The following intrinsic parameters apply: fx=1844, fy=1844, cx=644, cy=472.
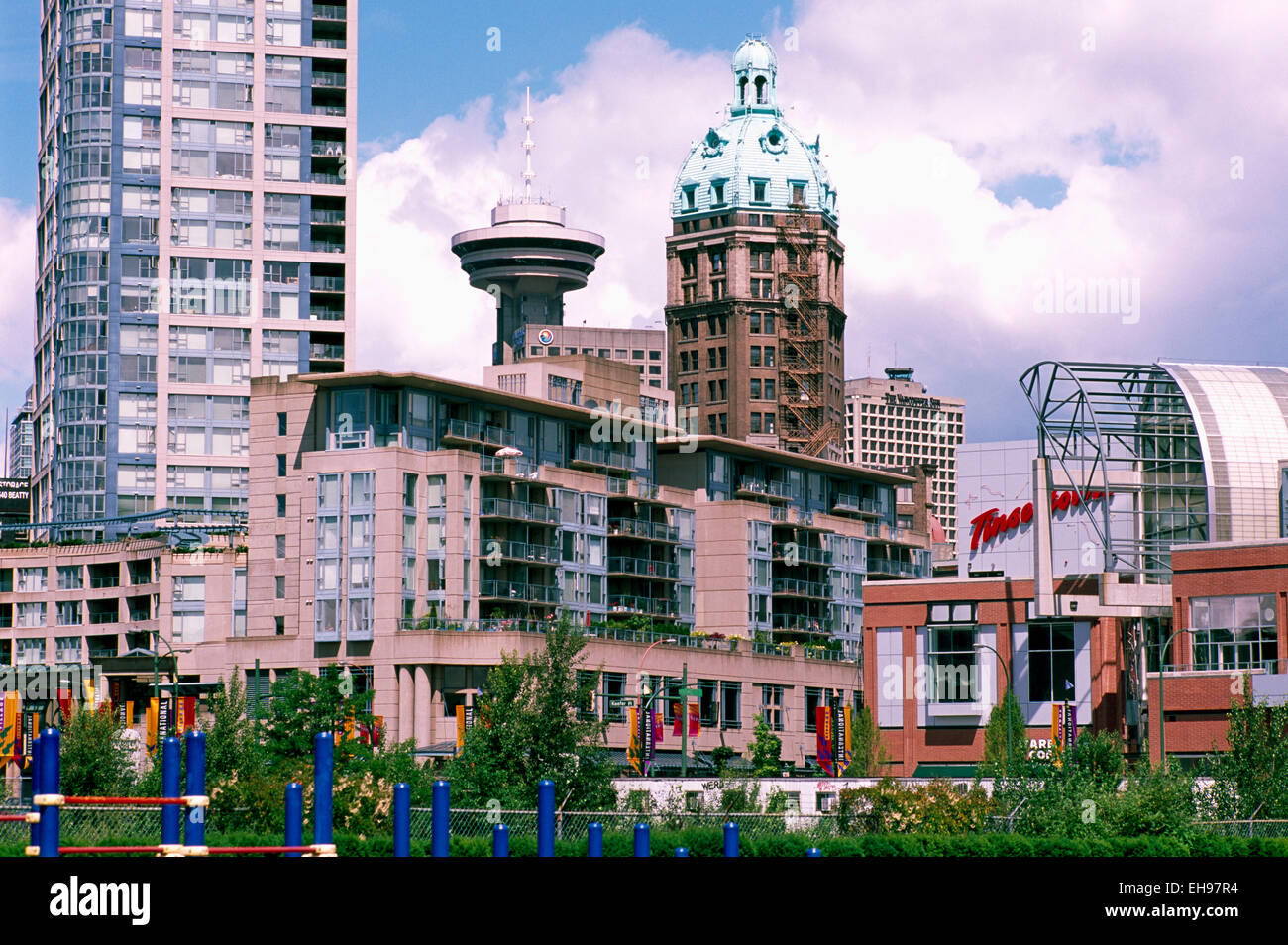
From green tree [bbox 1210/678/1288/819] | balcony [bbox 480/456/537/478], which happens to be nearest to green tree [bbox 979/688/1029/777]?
green tree [bbox 1210/678/1288/819]

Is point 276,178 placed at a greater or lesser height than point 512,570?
greater

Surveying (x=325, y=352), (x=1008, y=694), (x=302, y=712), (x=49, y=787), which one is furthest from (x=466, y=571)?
(x=49, y=787)

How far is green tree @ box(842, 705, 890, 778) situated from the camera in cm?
10125

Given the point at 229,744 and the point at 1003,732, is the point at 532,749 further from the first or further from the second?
the point at 1003,732

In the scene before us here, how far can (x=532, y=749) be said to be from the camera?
168 feet

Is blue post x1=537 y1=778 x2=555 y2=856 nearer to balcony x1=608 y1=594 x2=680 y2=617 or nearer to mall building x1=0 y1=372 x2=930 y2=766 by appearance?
mall building x1=0 y1=372 x2=930 y2=766

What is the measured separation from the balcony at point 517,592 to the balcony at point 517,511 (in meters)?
4.19

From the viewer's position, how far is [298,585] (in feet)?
375

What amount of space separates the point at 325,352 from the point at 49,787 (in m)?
132

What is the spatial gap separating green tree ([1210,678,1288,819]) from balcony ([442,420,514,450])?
66.6 metres
